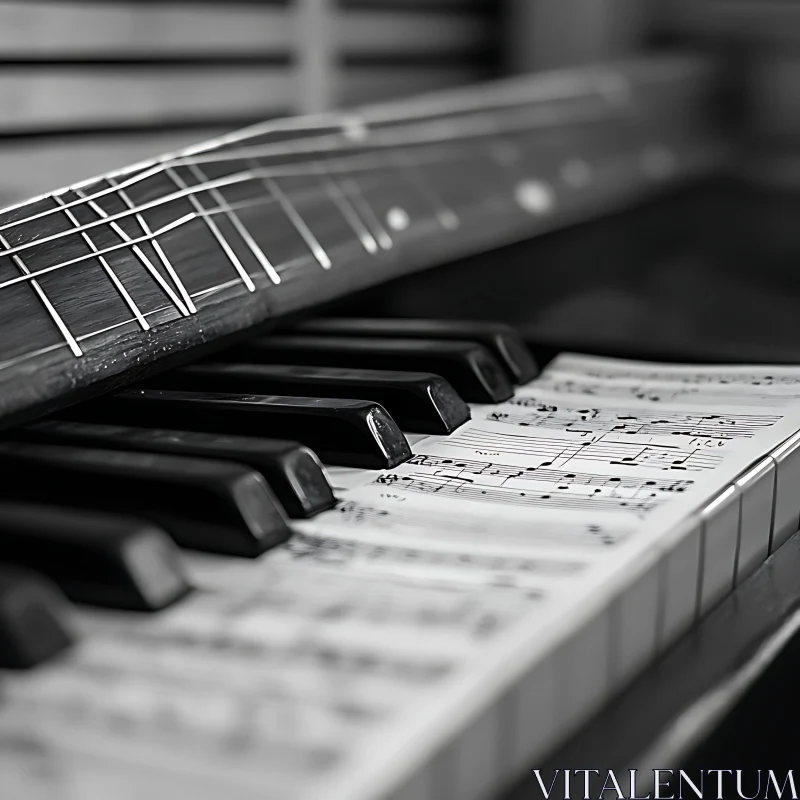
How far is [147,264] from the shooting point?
0.80 meters

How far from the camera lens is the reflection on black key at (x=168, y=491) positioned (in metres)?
0.56

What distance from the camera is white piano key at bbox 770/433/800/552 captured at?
69cm

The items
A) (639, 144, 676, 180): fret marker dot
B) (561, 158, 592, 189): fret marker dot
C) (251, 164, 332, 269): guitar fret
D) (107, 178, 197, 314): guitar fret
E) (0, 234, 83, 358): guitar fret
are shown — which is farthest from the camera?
(639, 144, 676, 180): fret marker dot

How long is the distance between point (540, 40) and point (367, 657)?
2703 mm

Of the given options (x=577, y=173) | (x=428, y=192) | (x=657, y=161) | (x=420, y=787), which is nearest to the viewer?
(x=420, y=787)

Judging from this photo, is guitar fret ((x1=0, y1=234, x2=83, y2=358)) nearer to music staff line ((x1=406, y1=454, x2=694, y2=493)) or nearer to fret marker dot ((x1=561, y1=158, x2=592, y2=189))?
music staff line ((x1=406, y1=454, x2=694, y2=493))

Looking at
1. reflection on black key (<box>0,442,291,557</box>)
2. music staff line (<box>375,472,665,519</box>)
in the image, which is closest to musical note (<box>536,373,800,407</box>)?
music staff line (<box>375,472,665,519</box>)

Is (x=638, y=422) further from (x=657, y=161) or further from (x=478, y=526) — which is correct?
(x=657, y=161)

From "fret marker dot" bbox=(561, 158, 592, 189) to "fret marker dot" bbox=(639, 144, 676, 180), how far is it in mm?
265

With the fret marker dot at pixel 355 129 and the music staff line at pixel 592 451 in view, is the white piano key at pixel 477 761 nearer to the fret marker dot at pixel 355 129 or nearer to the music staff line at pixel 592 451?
the music staff line at pixel 592 451

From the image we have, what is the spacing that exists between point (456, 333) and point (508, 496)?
0.30m

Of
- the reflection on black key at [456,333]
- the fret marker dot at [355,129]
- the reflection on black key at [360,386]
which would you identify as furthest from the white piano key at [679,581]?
the fret marker dot at [355,129]

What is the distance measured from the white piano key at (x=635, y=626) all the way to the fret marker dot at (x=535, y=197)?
2.79ft

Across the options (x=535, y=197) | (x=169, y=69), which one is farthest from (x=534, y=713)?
(x=169, y=69)
